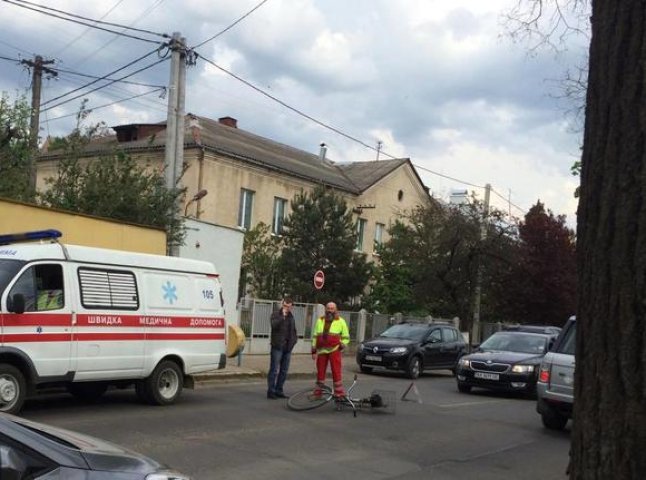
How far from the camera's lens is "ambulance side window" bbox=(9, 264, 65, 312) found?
31.2 ft

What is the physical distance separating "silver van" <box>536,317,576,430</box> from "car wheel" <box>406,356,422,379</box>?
7.69 metres

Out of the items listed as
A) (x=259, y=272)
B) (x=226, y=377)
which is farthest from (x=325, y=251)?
(x=226, y=377)

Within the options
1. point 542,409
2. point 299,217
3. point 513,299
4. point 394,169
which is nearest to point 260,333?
point 299,217

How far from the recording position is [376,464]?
806 centimetres

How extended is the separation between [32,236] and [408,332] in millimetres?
12477

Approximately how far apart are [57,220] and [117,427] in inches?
212

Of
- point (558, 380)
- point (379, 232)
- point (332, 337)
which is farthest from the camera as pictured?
point (379, 232)

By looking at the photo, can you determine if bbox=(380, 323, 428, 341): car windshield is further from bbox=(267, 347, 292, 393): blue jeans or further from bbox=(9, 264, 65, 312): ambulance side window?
bbox=(9, 264, 65, 312): ambulance side window

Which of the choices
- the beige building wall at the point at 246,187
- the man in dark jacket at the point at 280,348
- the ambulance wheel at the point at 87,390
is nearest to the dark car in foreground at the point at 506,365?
the man in dark jacket at the point at 280,348

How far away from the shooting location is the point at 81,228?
13.4 m

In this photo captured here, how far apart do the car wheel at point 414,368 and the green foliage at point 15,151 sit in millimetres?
11093

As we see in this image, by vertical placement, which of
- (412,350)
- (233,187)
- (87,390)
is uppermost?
(233,187)

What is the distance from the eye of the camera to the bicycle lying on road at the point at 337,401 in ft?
37.5

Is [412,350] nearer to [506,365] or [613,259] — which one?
[506,365]
